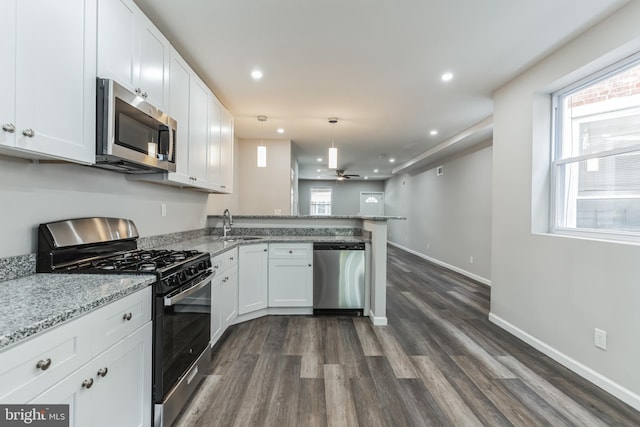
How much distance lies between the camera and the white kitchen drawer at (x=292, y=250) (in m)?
3.55

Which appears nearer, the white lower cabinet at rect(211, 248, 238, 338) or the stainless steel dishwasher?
the white lower cabinet at rect(211, 248, 238, 338)

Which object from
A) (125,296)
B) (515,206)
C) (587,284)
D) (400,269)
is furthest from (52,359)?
(400,269)

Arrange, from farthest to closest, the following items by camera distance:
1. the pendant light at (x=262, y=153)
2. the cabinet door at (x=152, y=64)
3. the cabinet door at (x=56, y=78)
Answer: the pendant light at (x=262, y=153)
the cabinet door at (x=152, y=64)
the cabinet door at (x=56, y=78)

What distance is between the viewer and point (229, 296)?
2998 millimetres

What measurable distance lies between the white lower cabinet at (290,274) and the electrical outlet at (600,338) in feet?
8.32

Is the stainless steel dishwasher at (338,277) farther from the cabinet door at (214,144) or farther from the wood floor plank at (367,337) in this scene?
the cabinet door at (214,144)

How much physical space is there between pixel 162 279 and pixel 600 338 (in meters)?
3.01

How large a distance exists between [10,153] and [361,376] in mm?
2491

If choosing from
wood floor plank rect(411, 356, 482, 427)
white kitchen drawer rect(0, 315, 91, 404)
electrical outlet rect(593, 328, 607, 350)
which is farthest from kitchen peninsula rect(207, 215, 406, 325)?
white kitchen drawer rect(0, 315, 91, 404)

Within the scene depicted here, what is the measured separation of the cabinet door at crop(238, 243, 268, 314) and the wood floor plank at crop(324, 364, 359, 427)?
1.30 metres

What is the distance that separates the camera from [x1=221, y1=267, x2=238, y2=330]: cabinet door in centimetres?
284

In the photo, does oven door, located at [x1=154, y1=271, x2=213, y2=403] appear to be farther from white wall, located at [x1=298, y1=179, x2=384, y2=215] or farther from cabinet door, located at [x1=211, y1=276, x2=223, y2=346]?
white wall, located at [x1=298, y1=179, x2=384, y2=215]

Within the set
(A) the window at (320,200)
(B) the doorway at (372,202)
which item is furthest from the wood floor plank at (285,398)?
(B) the doorway at (372,202)

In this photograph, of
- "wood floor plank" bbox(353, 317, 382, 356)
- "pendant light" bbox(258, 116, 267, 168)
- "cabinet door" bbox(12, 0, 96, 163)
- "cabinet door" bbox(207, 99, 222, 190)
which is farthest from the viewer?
"pendant light" bbox(258, 116, 267, 168)
